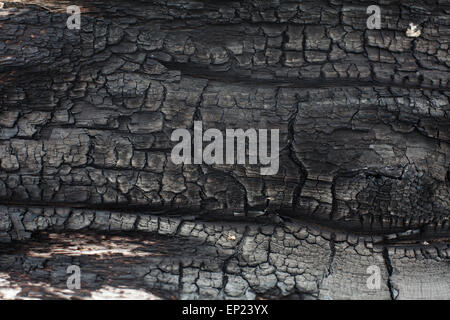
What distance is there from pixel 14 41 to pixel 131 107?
672mm

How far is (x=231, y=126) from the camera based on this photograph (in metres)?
2.23

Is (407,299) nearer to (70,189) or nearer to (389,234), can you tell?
(389,234)

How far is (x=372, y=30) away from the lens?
7.49 ft

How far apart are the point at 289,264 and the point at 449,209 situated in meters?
0.86

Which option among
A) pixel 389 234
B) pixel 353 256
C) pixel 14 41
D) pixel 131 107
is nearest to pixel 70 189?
pixel 131 107

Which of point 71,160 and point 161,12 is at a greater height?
point 161,12

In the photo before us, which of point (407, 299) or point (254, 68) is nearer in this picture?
point (407, 299)

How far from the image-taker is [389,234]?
2.25 meters

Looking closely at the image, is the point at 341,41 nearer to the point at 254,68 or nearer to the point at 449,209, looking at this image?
the point at 254,68

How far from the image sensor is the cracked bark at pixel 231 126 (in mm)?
2199

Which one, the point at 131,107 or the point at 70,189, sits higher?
the point at 131,107

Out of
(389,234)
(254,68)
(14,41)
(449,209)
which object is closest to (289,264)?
(389,234)

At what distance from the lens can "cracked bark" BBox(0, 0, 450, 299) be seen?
2199mm

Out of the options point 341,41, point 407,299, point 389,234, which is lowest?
point 407,299
